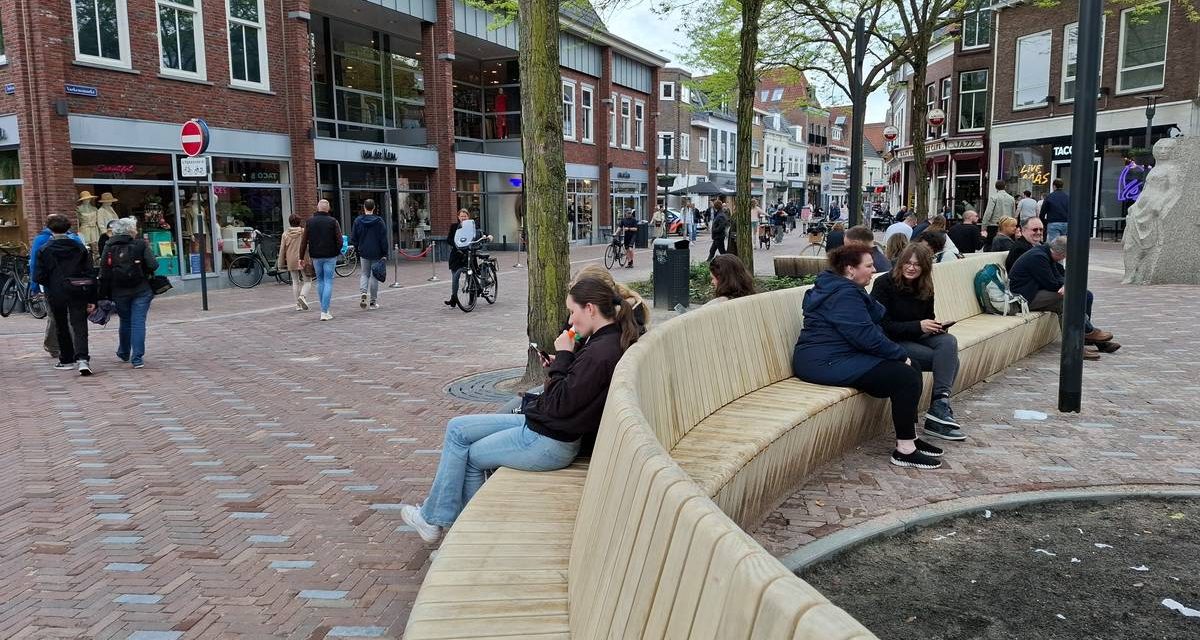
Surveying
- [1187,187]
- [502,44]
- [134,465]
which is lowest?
[134,465]

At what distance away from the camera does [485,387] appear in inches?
300

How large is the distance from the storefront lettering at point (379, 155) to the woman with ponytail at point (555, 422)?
20244 millimetres

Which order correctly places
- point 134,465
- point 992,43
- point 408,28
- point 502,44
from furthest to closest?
point 992,43, point 502,44, point 408,28, point 134,465

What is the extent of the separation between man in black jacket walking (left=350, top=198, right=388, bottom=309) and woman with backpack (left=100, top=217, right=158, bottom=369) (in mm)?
4950

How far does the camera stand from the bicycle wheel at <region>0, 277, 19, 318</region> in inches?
551

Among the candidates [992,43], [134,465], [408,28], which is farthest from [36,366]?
[992,43]

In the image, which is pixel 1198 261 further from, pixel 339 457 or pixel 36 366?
pixel 36 366

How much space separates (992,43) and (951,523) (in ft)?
120

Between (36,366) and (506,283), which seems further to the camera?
(506,283)

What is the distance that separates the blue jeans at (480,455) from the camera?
3.68 meters

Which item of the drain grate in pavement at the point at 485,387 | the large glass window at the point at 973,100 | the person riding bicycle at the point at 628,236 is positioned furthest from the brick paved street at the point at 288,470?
the large glass window at the point at 973,100

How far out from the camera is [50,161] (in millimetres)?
14703

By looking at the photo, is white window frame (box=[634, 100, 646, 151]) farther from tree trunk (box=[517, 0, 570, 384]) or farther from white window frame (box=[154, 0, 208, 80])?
tree trunk (box=[517, 0, 570, 384])

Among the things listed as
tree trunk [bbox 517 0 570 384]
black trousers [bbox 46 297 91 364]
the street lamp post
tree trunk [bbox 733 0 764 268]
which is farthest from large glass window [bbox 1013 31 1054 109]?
black trousers [bbox 46 297 91 364]
